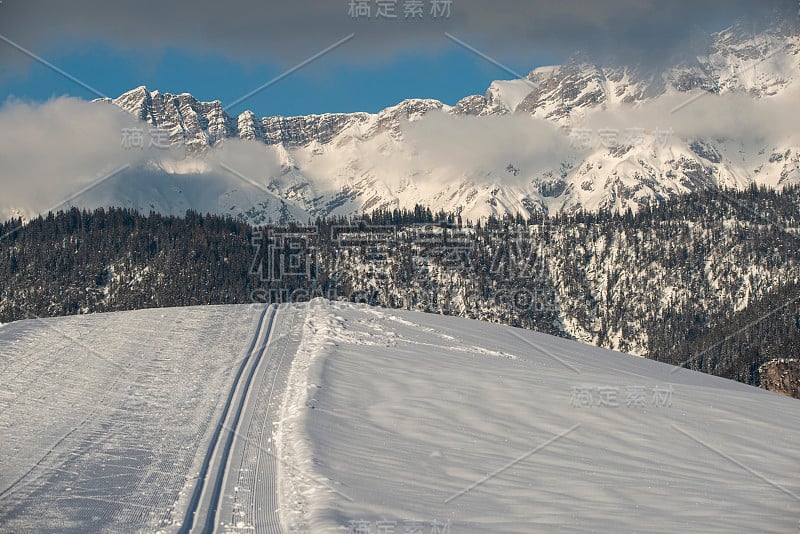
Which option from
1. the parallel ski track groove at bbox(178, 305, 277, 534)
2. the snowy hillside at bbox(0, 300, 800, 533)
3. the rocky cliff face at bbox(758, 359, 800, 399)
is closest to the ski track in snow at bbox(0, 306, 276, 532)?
the snowy hillside at bbox(0, 300, 800, 533)

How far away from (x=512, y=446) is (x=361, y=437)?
5.17 meters

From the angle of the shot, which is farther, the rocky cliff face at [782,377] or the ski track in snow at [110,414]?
the rocky cliff face at [782,377]

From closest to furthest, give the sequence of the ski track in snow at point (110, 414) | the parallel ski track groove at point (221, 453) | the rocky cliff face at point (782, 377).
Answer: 1. the parallel ski track groove at point (221, 453)
2. the ski track in snow at point (110, 414)
3. the rocky cliff face at point (782, 377)

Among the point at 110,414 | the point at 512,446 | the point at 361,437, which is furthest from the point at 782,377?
the point at 110,414

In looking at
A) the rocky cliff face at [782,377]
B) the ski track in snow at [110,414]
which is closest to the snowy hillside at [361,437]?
the ski track in snow at [110,414]

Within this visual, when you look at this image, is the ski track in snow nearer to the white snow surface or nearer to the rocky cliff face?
the white snow surface

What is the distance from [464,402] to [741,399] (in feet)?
49.9

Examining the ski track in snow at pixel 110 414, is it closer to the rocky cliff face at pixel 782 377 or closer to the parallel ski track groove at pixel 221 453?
the parallel ski track groove at pixel 221 453

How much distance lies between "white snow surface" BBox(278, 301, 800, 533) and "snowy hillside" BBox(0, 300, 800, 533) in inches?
4.0

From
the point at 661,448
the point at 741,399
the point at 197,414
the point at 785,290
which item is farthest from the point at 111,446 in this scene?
the point at 785,290

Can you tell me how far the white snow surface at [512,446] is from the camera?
931 inches

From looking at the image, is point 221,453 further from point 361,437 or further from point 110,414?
point 110,414

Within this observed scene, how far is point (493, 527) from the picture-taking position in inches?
880

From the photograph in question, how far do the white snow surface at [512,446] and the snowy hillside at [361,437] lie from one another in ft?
0.34
